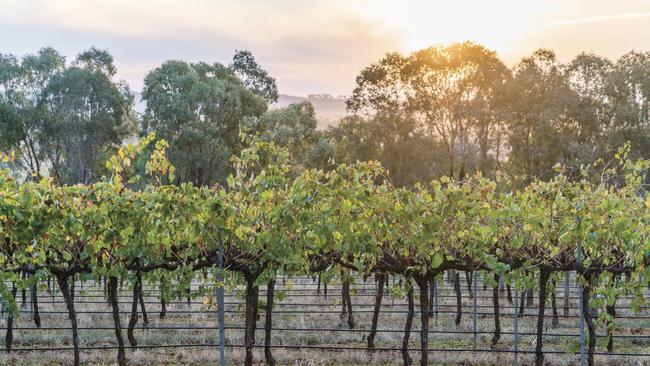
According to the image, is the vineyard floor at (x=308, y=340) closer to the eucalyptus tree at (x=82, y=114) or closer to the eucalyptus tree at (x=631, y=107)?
the eucalyptus tree at (x=631, y=107)

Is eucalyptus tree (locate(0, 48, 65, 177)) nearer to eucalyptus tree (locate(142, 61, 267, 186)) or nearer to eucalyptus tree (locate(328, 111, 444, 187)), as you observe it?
eucalyptus tree (locate(142, 61, 267, 186))

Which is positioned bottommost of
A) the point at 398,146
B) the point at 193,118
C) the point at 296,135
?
the point at 398,146

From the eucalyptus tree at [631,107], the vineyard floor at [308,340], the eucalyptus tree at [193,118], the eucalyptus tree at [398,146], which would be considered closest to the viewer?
the vineyard floor at [308,340]

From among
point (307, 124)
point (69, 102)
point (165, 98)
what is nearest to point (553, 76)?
point (307, 124)

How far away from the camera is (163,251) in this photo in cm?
1134

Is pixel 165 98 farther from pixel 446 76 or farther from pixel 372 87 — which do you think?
pixel 446 76

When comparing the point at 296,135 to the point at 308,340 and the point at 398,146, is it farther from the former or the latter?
the point at 308,340

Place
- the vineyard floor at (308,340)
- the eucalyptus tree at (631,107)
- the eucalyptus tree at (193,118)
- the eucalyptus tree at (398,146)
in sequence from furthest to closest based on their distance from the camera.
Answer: the eucalyptus tree at (398,146) → the eucalyptus tree at (193,118) → the eucalyptus tree at (631,107) → the vineyard floor at (308,340)

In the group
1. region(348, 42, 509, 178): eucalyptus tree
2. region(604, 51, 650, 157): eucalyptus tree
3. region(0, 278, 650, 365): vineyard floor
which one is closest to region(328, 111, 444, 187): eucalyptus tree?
region(348, 42, 509, 178): eucalyptus tree

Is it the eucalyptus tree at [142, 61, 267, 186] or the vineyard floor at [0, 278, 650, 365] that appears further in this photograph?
the eucalyptus tree at [142, 61, 267, 186]

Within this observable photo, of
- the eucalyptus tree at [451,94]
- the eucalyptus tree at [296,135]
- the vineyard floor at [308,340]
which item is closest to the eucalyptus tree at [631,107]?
the eucalyptus tree at [451,94]

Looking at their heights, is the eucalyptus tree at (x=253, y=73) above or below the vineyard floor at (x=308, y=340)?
above

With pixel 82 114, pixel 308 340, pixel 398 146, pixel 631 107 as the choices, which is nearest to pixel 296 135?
pixel 398 146

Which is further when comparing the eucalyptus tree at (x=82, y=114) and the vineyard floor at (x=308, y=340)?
the eucalyptus tree at (x=82, y=114)
